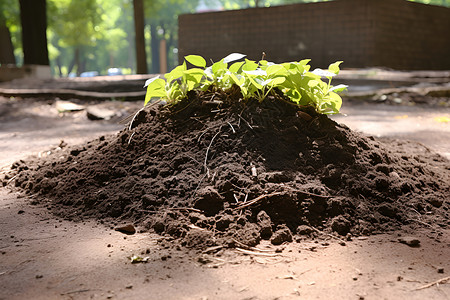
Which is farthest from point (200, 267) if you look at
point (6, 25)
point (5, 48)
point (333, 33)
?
point (6, 25)

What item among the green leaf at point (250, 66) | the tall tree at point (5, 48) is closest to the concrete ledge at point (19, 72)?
the tall tree at point (5, 48)

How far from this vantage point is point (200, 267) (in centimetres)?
160

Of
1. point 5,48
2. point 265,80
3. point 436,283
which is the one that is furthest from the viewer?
point 5,48

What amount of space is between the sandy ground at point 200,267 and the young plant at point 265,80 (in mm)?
923

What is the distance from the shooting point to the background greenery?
2531 cm

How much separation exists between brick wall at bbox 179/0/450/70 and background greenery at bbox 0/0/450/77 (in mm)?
10427

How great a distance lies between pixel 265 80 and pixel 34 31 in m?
13.6

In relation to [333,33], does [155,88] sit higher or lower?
lower

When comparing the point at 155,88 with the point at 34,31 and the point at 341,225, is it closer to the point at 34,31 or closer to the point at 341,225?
the point at 341,225

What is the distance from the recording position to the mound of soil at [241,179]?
1.92 metres

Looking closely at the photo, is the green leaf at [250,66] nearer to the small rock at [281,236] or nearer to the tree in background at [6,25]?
the small rock at [281,236]

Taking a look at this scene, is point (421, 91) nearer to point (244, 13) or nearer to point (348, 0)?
point (348, 0)

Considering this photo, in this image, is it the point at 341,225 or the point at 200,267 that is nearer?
the point at 200,267

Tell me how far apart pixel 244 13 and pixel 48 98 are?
21.3 feet
